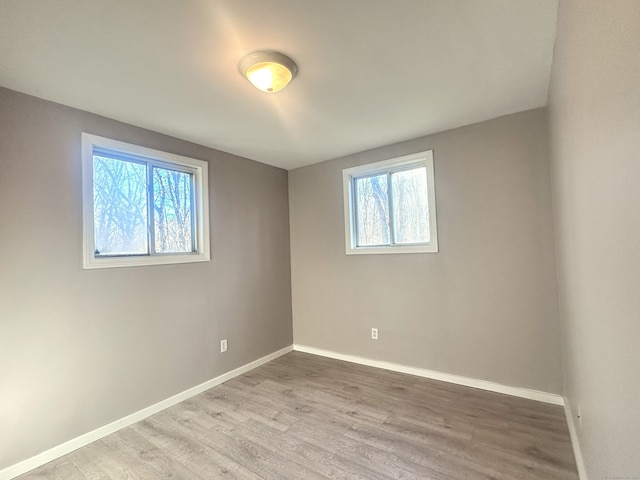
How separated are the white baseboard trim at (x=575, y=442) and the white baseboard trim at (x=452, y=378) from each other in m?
0.17

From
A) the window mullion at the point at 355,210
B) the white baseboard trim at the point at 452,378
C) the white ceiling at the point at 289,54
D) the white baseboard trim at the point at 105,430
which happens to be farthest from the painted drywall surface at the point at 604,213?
the white baseboard trim at the point at 105,430

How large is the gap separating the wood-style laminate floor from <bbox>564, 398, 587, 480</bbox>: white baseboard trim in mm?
46

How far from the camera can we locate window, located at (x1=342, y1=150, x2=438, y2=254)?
10.1 ft

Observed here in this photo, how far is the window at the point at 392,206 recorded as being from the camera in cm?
309

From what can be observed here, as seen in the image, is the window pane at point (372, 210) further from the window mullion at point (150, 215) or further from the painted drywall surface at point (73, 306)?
the window mullion at point (150, 215)

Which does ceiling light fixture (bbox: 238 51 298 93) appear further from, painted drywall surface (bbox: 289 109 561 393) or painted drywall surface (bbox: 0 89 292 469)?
painted drywall surface (bbox: 289 109 561 393)

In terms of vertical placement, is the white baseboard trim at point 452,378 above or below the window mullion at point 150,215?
below

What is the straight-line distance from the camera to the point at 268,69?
1765 millimetres

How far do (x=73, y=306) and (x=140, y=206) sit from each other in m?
0.94

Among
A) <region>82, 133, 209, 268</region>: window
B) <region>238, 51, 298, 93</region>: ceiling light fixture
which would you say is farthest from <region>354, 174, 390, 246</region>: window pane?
<region>238, 51, 298, 93</region>: ceiling light fixture

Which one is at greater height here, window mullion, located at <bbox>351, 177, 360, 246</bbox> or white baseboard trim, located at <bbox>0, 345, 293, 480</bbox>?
window mullion, located at <bbox>351, 177, 360, 246</bbox>

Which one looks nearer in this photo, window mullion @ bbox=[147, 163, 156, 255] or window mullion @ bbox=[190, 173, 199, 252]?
window mullion @ bbox=[147, 163, 156, 255]

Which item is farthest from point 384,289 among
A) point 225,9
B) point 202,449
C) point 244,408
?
point 225,9

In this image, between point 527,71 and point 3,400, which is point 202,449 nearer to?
point 3,400
